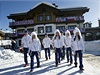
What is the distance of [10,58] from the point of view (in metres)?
11.0

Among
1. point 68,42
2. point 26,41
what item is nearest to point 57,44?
point 68,42

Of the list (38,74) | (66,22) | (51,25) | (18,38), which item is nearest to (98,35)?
(66,22)

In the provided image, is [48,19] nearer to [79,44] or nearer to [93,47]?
[93,47]

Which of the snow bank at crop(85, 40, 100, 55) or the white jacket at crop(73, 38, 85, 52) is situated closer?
the white jacket at crop(73, 38, 85, 52)

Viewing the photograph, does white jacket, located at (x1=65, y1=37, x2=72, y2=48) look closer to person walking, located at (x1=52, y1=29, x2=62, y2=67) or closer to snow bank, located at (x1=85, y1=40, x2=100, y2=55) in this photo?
person walking, located at (x1=52, y1=29, x2=62, y2=67)

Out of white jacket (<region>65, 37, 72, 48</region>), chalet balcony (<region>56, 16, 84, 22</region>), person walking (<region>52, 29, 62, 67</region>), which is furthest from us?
chalet balcony (<region>56, 16, 84, 22</region>)

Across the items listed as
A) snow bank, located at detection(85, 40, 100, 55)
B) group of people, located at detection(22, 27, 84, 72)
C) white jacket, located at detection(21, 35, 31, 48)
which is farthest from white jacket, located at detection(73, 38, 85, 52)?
snow bank, located at detection(85, 40, 100, 55)

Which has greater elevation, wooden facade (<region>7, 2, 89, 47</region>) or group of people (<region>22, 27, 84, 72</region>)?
wooden facade (<region>7, 2, 89, 47</region>)

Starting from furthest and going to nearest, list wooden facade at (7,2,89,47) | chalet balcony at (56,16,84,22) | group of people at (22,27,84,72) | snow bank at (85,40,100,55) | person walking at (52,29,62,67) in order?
wooden facade at (7,2,89,47), chalet balcony at (56,16,84,22), snow bank at (85,40,100,55), person walking at (52,29,62,67), group of people at (22,27,84,72)

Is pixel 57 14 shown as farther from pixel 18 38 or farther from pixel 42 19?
pixel 18 38

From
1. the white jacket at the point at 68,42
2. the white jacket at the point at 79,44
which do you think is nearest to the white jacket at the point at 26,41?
the white jacket at the point at 68,42

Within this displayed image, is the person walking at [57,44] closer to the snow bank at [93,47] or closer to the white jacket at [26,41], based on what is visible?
the white jacket at [26,41]

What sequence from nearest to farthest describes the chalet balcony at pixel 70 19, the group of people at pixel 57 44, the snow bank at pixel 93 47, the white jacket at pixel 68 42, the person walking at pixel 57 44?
the group of people at pixel 57 44, the person walking at pixel 57 44, the white jacket at pixel 68 42, the snow bank at pixel 93 47, the chalet balcony at pixel 70 19

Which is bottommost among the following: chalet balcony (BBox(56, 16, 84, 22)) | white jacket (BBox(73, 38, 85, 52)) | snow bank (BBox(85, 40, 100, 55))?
snow bank (BBox(85, 40, 100, 55))
